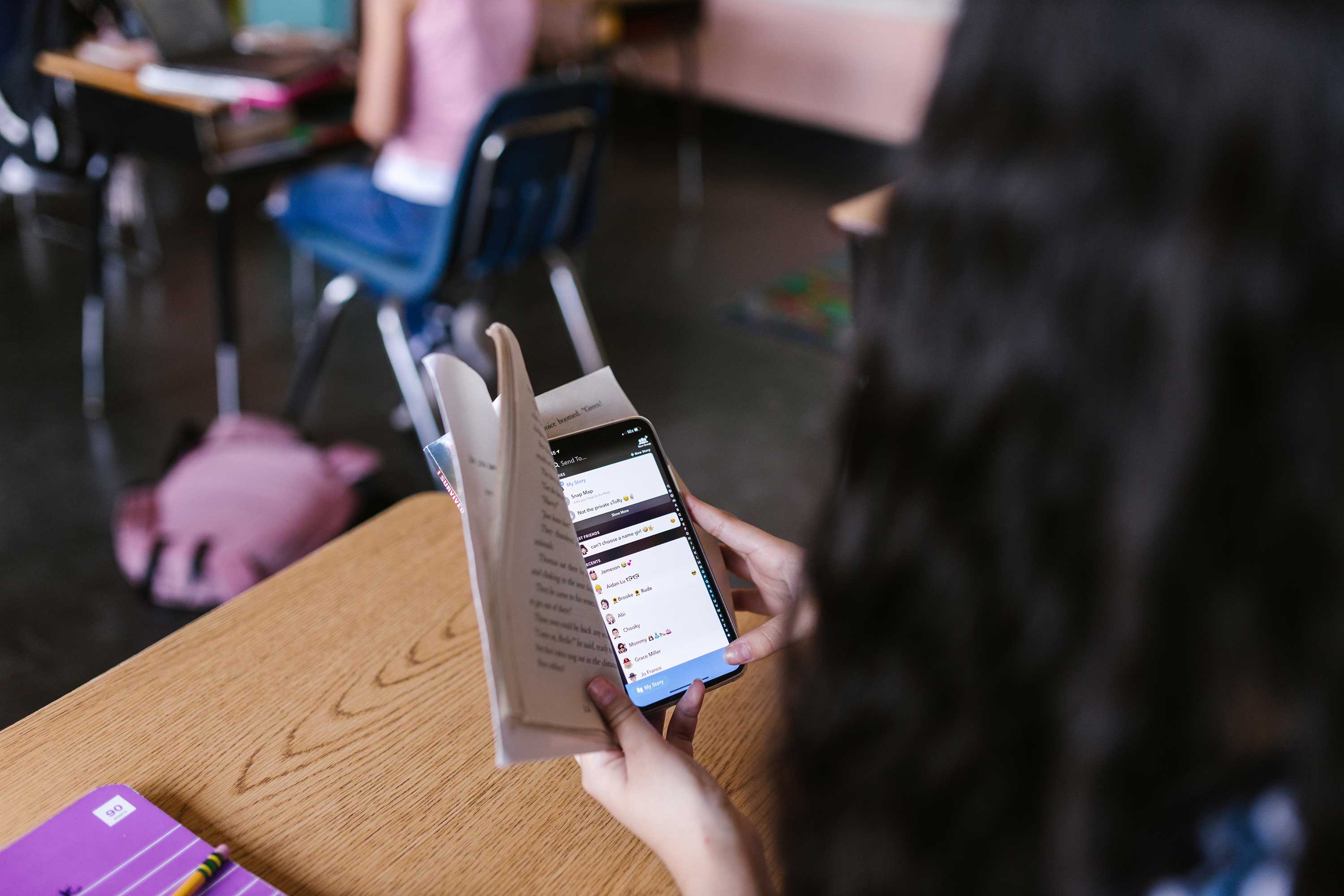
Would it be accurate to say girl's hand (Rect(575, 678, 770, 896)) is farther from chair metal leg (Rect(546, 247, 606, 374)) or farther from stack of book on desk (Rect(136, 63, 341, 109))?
chair metal leg (Rect(546, 247, 606, 374))

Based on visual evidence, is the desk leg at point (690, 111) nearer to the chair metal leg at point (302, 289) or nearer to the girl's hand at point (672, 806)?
the chair metal leg at point (302, 289)

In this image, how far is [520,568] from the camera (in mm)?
477

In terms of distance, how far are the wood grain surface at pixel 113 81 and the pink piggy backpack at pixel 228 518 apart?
23.9 inches

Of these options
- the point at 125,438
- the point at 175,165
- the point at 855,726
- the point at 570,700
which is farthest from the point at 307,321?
the point at 855,726

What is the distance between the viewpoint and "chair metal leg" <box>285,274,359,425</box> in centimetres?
204

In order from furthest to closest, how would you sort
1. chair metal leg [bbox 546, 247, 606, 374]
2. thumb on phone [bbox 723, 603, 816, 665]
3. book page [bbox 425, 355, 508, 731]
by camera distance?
1. chair metal leg [bbox 546, 247, 606, 374]
2. thumb on phone [bbox 723, 603, 816, 665]
3. book page [bbox 425, 355, 508, 731]

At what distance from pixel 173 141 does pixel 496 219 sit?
619 mm


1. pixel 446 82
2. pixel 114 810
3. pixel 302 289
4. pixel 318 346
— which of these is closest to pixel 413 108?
pixel 446 82

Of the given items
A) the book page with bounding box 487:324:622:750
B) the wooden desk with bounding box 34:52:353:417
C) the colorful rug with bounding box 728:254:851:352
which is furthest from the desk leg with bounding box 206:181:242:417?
the book page with bounding box 487:324:622:750

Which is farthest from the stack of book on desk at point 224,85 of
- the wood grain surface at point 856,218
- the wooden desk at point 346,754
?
the wooden desk at point 346,754

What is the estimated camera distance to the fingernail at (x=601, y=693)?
53cm

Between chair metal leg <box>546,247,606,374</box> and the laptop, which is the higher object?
the laptop

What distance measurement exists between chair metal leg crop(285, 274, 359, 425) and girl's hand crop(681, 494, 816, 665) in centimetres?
147

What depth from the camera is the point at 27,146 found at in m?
2.15
